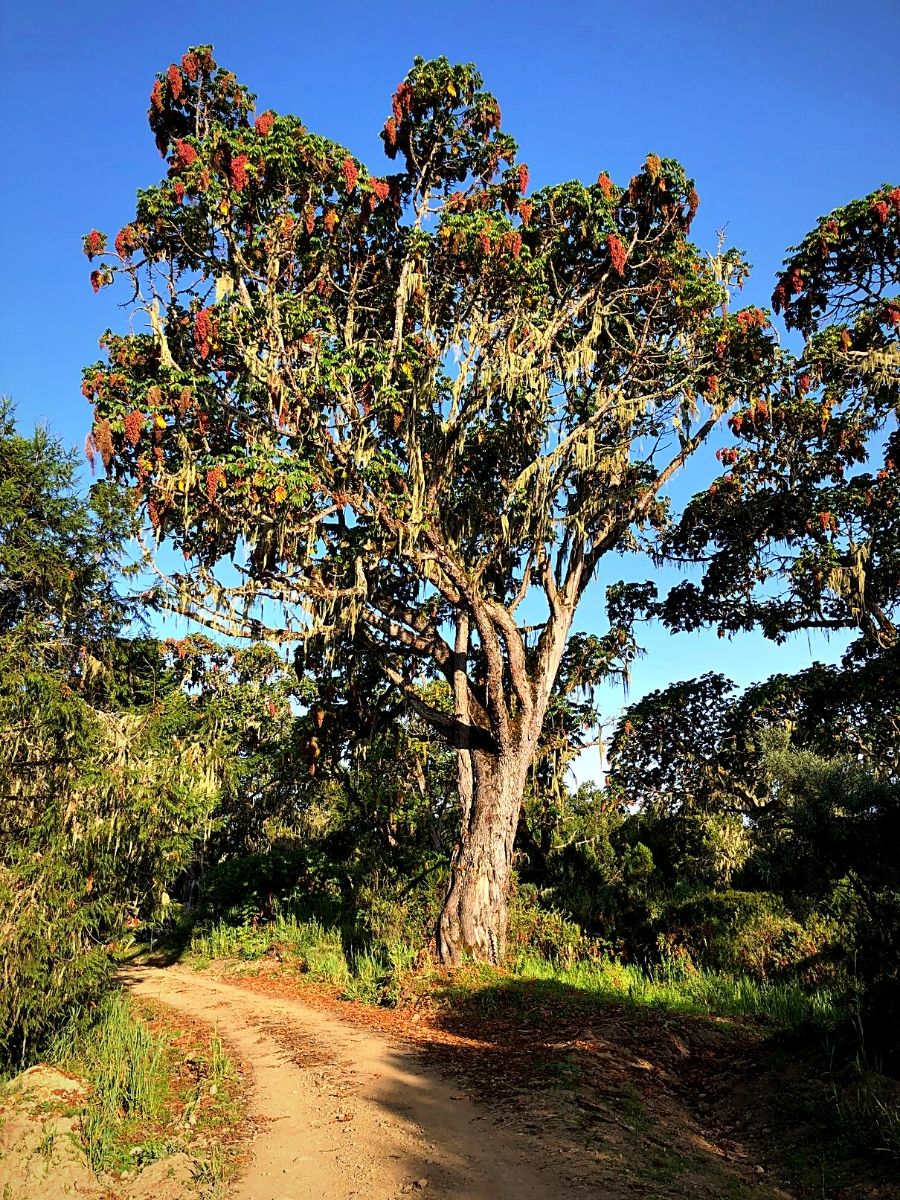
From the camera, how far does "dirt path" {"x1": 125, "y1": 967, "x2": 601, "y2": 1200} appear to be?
16.8 feet

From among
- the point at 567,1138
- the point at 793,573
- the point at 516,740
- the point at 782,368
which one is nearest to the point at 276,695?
the point at 516,740

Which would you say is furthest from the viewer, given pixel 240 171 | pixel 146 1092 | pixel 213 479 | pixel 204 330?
pixel 240 171

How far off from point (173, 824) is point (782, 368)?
1185 centimetres

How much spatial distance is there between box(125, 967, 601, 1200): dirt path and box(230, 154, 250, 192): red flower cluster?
10852 mm

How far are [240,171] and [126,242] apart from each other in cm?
190

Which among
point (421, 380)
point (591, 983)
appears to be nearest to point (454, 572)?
point (421, 380)

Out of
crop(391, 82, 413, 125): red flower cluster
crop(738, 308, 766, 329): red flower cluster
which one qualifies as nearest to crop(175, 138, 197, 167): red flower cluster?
crop(391, 82, 413, 125): red flower cluster

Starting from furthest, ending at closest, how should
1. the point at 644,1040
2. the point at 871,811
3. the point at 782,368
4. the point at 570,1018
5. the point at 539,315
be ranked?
the point at 871,811 → the point at 782,368 → the point at 539,315 → the point at 570,1018 → the point at 644,1040

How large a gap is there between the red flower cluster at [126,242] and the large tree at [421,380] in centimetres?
4

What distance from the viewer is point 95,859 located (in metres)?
8.59

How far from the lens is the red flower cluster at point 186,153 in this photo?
10.8m

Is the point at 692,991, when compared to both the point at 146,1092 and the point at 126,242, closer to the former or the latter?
the point at 146,1092

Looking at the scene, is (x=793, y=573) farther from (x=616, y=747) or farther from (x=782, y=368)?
(x=616, y=747)

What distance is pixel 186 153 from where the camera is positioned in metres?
10.8
